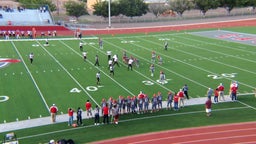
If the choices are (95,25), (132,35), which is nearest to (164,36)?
(132,35)

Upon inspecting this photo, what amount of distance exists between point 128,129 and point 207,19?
53.4 m

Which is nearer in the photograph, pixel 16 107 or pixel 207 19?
pixel 16 107

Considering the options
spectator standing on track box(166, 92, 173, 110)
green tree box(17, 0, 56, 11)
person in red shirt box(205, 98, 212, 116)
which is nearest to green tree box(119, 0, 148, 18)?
green tree box(17, 0, 56, 11)

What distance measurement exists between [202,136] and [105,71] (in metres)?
13.5

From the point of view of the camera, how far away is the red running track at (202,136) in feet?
53.6

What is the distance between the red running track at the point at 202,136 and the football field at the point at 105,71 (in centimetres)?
525

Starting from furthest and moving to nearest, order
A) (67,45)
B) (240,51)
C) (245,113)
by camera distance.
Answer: (67,45), (240,51), (245,113)

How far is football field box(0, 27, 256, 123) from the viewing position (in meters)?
22.5

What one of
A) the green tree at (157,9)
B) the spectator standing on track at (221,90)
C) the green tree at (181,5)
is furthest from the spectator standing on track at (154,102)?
the green tree at (157,9)

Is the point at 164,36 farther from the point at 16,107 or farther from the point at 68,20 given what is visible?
the point at 16,107

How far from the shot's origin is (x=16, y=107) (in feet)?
67.7

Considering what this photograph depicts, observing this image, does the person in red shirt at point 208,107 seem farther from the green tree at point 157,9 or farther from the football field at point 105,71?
the green tree at point 157,9

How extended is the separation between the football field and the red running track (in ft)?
17.2

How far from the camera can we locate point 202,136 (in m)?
16.9
